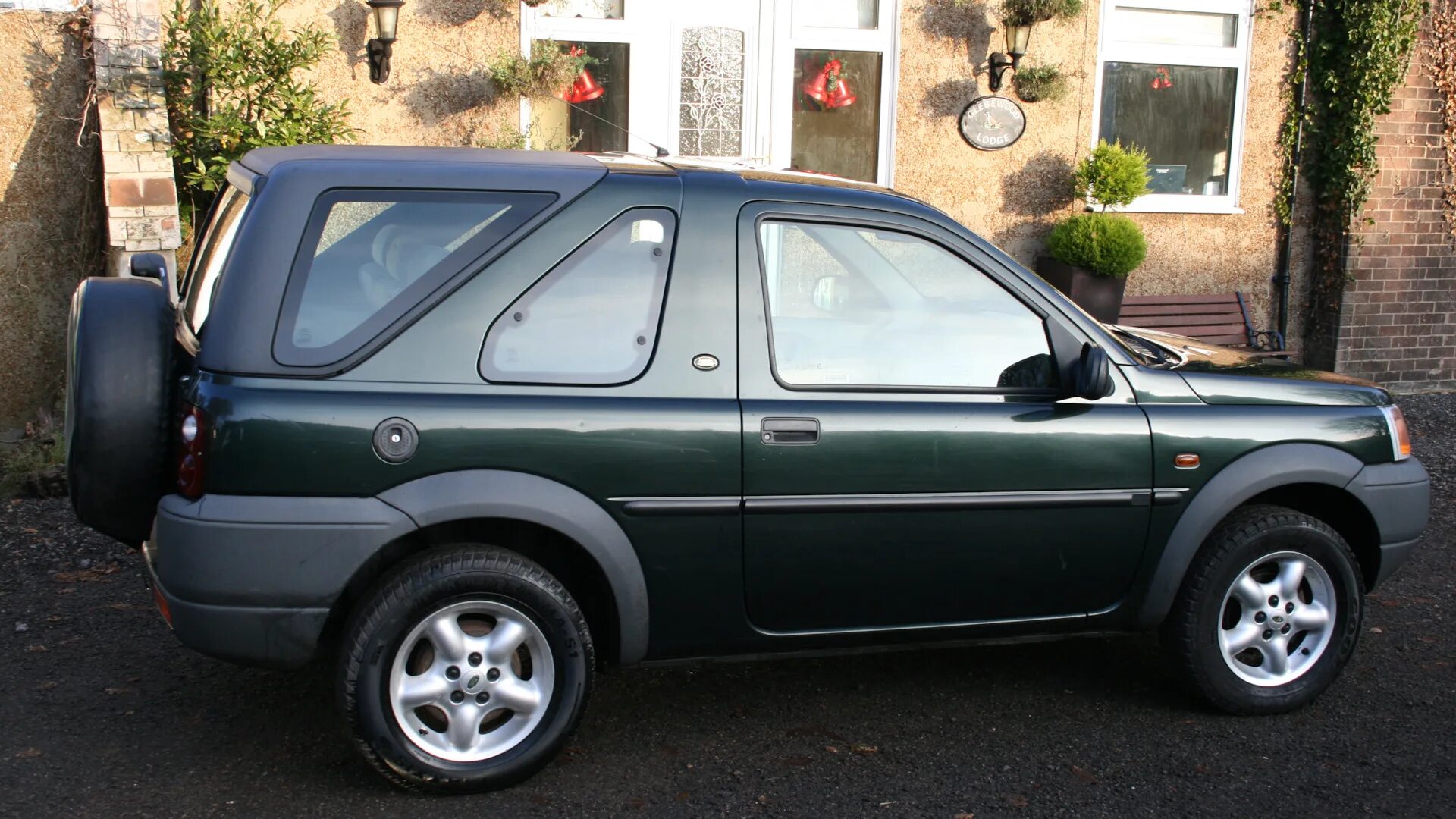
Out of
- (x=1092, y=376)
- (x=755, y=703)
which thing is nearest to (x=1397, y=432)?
(x=1092, y=376)

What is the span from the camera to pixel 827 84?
9.20 m

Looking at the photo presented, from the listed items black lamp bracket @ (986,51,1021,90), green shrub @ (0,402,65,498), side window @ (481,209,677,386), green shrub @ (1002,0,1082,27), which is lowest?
green shrub @ (0,402,65,498)

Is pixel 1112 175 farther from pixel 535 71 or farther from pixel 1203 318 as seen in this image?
pixel 535 71

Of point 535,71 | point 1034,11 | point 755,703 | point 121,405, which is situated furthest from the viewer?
point 1034,11

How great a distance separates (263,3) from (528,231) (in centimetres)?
541

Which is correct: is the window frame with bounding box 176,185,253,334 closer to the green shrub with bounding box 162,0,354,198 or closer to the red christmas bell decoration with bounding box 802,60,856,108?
the green shrub with bounding box 162,0,354,198

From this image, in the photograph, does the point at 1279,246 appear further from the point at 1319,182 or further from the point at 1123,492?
the point at 1123,492

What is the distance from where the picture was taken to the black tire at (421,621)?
3387mm

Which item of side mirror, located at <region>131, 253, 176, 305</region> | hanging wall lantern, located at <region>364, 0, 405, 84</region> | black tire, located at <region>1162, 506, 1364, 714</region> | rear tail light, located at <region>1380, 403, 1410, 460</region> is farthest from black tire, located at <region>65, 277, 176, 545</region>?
hanging wall lantern, located at <region>364, 0, 405, 84</region>

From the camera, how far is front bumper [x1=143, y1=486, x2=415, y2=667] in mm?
3283

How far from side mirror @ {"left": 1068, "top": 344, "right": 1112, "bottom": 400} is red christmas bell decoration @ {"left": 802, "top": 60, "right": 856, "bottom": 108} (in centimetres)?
573

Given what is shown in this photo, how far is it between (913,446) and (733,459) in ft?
1.76

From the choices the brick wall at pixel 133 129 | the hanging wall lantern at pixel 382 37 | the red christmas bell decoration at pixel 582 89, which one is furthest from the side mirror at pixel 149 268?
the red christmas bell decoration at pixel 582 89

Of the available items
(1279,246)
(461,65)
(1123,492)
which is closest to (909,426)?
(1123,492)
